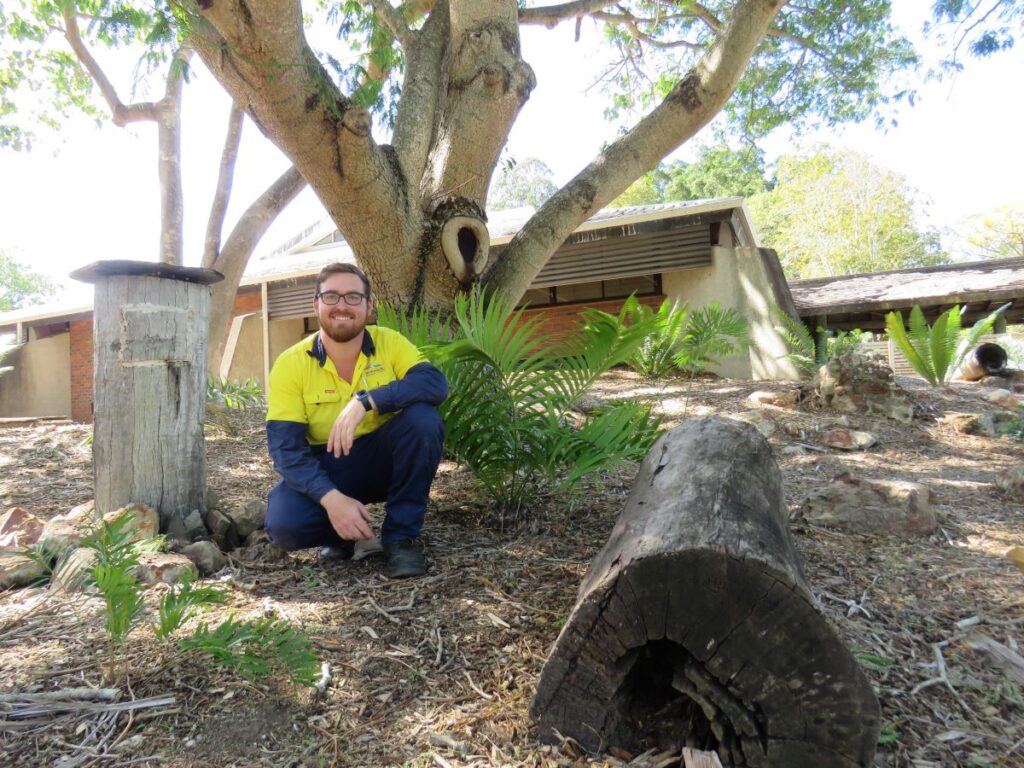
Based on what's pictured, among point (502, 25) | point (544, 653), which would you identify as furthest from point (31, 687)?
point (502, 25)

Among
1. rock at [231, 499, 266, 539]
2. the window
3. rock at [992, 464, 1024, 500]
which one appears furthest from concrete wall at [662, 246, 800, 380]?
rock at [231, 499, 266, 539]

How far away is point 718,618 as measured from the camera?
1420 mm

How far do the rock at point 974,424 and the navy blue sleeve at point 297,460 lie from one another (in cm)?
556

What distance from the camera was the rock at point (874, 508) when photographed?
308cm

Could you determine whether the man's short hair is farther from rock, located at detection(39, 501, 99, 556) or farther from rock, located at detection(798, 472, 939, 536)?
rock, located at detection(798, 472, 939, 536)

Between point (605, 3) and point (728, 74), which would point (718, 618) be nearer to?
point (728, 74)

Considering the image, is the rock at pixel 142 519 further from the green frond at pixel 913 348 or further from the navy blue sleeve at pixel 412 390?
the green frond at pixel 913 348

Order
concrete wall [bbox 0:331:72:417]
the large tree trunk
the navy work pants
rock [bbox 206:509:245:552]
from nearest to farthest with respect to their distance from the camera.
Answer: the navy work pants < rock [bbox 206:509:245:552] < the large tree trunk < concrete wall [bbox 0:331:72:417]

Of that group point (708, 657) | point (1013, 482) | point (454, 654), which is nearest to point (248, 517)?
point (454, 654)

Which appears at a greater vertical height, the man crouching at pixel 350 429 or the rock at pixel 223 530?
the man crouching at pixel 350 429

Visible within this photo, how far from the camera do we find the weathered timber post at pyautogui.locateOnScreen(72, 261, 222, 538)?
9.07 feet

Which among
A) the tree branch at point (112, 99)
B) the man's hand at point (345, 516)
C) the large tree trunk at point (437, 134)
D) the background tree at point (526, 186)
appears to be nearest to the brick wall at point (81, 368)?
the tree branch at point (112, 99)

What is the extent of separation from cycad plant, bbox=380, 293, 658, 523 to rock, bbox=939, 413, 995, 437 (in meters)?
4.11

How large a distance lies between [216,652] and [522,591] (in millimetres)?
1061
